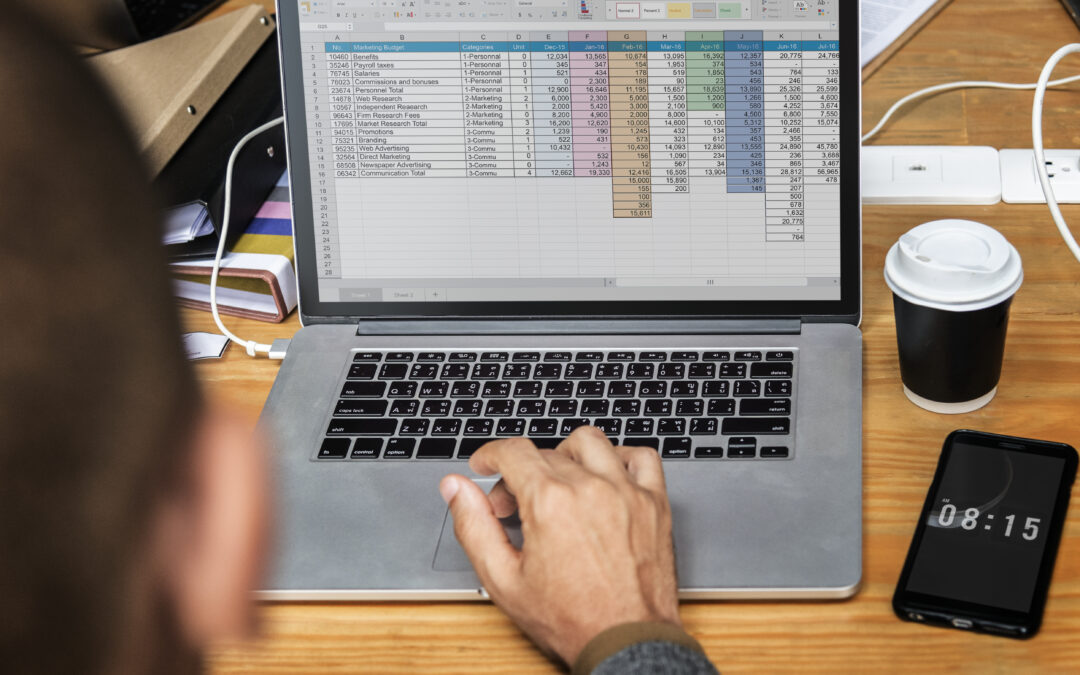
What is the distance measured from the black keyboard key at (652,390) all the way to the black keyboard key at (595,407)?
3 cm

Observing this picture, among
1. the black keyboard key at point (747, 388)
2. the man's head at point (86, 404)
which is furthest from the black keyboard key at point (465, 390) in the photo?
the man's head at point (86, 404)

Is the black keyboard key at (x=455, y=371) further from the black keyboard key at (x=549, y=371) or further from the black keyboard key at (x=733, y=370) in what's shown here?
the black keyboard key at (x=733, y=370)

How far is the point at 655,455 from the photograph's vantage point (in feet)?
2.47

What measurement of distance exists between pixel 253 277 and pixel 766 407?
1.61 feet

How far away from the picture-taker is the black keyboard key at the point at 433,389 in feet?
2.91


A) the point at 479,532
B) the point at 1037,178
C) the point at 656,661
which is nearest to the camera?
the point at 656,661

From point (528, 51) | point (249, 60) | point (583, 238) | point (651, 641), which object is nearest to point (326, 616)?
point (651, 641)

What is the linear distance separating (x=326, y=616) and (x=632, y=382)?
30 cm

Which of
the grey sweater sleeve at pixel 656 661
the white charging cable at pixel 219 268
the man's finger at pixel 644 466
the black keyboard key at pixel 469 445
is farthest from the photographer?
the white charging cable at pixel 219 268

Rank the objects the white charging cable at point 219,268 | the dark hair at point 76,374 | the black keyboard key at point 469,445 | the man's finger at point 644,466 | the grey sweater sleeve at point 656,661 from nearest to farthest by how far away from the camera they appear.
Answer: the dark hair at point 76,374 < the grey sweater sleeve at point 656,661 < the man's finger at point 644,466 < the black keyboard key at point 469,445 < the white charging cable at point 219,268

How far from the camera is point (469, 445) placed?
2.75ft

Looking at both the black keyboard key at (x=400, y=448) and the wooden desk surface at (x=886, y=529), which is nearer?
the wooden desk surface at (x=886, y=529)

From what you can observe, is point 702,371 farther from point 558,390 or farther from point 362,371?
point 362,371

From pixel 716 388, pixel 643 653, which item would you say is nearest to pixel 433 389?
pixel 716 388
